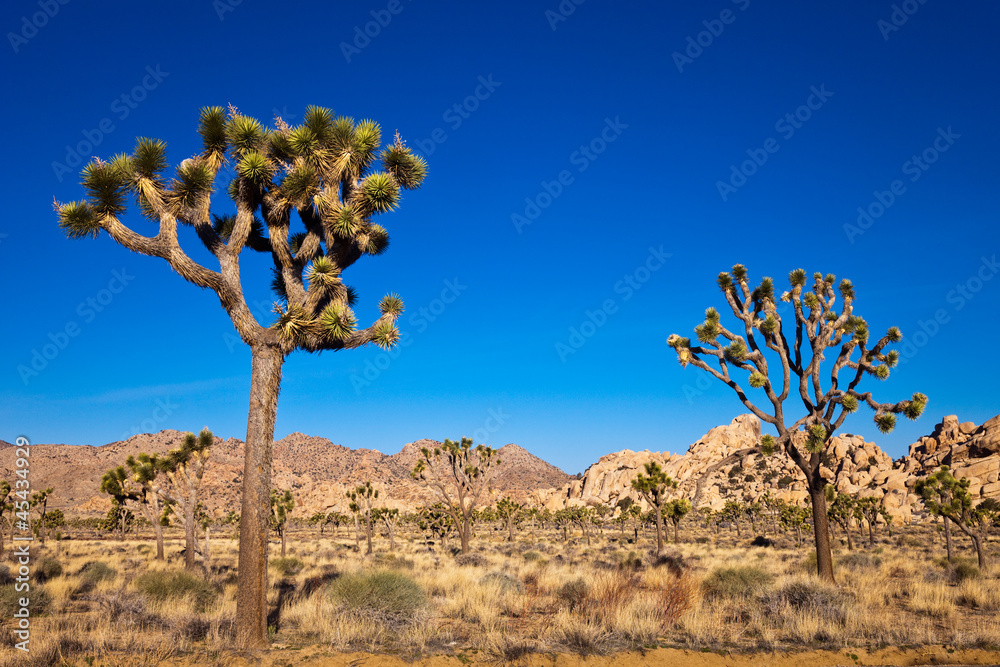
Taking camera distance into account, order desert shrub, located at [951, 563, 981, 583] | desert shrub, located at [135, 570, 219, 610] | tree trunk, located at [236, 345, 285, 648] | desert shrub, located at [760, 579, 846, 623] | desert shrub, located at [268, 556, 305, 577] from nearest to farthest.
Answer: tree trunk, located at [236, 345, 285, 648]
desert shrub, located at [760, 579, 846, 623]
desert shrub, located at [135, 570, 219, 610]
desert shrub, located at [951, 563, 981, 583]
desert shrub, located at [268, 556, 305, 577]

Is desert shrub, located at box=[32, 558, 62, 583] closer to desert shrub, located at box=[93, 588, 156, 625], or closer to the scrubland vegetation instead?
the scrubland vegetation

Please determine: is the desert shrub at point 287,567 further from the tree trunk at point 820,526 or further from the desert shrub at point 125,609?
the tree trunk at point 820,526

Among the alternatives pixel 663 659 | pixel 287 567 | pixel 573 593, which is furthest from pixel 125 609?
pixel 287 567

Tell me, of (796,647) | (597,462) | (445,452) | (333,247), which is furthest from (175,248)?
(597,462)

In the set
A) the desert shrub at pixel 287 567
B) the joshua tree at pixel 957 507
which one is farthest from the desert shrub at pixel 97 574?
the joshua tree at pixel 957 507

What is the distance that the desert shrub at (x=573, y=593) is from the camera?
1085cm

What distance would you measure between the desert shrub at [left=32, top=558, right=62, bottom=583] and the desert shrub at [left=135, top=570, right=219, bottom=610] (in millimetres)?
5262

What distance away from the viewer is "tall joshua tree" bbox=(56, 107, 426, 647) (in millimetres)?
8086

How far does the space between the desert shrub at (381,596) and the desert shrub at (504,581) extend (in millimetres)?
2430

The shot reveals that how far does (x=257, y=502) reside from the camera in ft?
26.1

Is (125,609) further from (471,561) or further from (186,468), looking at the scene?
(471,561)

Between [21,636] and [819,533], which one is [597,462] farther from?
[21,636]

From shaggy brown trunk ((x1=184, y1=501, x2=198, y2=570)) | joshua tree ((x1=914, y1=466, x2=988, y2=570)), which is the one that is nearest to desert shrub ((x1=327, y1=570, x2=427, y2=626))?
shaggy brown trunk ((x1=184, y1=501, x2=198, y2=570))

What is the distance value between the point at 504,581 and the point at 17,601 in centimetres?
983
